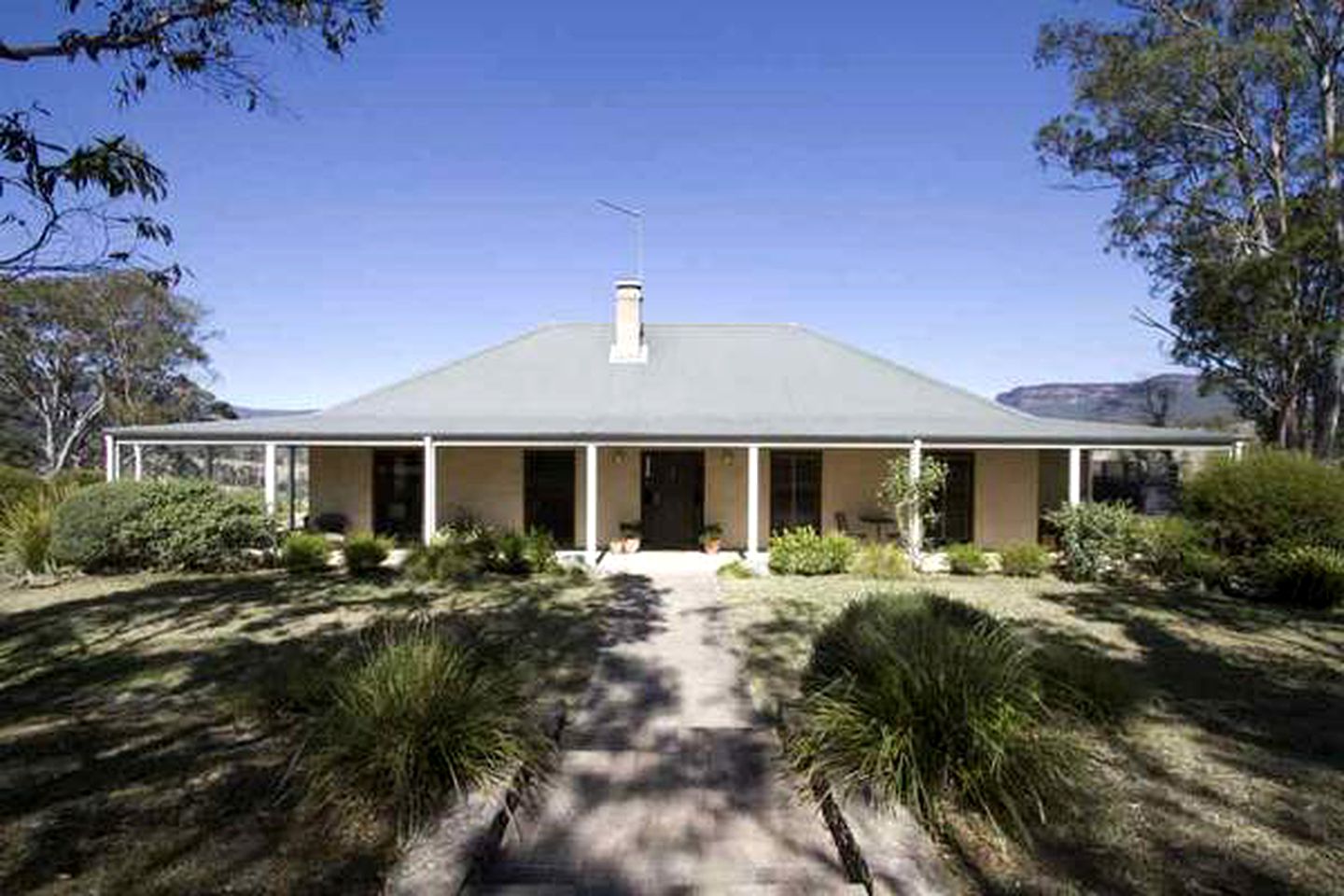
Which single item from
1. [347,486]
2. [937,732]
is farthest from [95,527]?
[937,732]

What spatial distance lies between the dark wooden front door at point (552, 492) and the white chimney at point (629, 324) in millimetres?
3160

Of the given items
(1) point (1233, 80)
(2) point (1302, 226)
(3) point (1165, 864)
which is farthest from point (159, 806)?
(1) point (1233, 80)

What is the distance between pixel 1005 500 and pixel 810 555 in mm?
5896

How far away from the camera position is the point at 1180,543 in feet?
42.1

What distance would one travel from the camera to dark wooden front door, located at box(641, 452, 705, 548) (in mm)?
17109

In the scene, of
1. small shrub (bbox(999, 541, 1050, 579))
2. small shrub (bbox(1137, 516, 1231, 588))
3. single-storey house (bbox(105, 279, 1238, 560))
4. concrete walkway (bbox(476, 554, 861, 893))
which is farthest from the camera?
single-storey house (bbox(105, 279, 1238, 560))

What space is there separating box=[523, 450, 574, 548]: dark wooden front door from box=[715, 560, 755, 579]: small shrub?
456 centimetres

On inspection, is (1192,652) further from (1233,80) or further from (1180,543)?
(1233,80)

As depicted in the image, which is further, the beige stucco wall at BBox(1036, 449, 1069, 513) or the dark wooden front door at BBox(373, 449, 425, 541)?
the beige stucco wall at BBox(1036, 449, 1069, 513)

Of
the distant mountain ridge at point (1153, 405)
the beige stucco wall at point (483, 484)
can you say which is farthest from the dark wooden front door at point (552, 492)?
the distant mountain ridge at point (1153, 405)

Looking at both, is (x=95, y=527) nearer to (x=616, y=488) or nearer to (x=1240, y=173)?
(x=616, y=488)

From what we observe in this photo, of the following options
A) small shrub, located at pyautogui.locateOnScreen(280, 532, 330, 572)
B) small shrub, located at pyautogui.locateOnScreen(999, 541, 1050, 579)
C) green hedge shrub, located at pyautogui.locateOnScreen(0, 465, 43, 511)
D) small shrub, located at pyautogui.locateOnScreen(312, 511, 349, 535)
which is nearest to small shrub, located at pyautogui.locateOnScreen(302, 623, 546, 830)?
small shrub, located at pyautogui.locateOnScreen(280, 532, 330, 572)

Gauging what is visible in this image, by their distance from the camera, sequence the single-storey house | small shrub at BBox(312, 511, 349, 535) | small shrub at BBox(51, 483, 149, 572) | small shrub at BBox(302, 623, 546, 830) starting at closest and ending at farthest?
small shrub at BBox(302, 623, 546, 830) < small shrub at BBox(51, 483, 149, 572) < the single-storey house < small shrub at BBox(312, 511, 349, 535)

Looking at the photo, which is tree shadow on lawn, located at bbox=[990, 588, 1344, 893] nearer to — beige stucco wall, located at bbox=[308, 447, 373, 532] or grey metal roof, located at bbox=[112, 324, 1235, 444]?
grey metal roof, located at bbox=[112, 324, 1235, 444]
